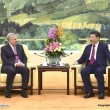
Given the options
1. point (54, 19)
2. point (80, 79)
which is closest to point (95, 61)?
point (80, 79)

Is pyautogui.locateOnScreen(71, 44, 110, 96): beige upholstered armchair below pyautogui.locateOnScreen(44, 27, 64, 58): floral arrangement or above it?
below

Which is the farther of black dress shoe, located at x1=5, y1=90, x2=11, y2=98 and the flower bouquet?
the flower bouquet

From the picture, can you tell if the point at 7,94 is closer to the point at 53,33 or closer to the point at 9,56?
the point at 9,56

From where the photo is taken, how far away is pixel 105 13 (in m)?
9.63

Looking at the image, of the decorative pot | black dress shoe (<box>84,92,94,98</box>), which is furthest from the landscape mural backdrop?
black dress shoe (<box>84,92,94,98</box>)

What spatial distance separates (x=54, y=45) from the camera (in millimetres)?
6691

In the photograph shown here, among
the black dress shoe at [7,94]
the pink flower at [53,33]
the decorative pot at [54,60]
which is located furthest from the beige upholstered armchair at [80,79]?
the black dress shoe at [7,94]

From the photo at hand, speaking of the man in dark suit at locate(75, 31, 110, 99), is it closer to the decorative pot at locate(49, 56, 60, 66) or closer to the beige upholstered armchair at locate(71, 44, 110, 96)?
the beige upholstered armchair at locate(71, 44, 110, 96)

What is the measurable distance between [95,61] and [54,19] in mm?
3407

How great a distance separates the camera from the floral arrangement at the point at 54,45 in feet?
21.9

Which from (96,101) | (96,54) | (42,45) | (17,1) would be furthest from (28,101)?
(17,1)

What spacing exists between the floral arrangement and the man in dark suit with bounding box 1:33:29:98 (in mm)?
506

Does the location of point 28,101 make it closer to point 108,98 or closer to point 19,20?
point 108,98

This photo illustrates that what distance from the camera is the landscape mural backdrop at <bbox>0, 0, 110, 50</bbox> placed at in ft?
31.5
